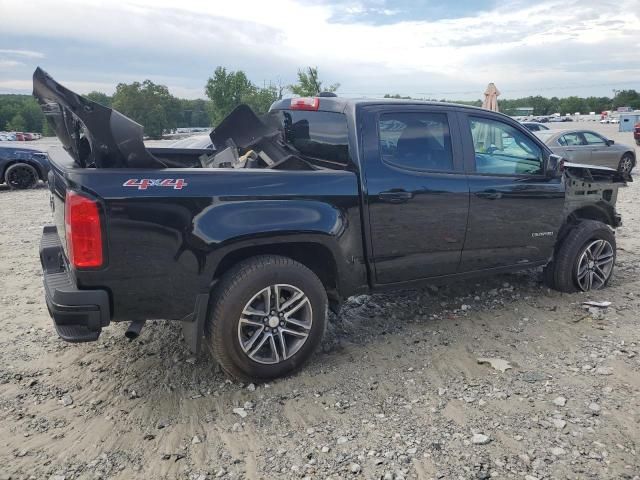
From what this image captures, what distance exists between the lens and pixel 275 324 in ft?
11.3

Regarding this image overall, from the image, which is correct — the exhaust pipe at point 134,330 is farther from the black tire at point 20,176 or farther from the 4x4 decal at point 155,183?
the black tire at point 20,176

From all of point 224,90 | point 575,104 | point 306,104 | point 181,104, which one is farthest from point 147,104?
point 306,104

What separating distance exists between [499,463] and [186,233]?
2147 millimetres

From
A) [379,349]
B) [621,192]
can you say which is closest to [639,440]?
[379,349]

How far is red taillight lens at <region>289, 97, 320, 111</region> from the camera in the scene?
4.14 metres

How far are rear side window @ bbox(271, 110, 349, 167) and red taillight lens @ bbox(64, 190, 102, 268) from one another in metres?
1.77

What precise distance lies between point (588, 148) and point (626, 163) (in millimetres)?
1865

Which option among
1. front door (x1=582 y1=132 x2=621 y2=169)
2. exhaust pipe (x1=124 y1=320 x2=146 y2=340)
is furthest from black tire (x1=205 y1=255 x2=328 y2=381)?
front door (x1=582 y1=132 x2=621 y2=169)

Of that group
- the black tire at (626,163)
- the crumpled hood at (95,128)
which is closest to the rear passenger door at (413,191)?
the crumpled hood at (95,128)

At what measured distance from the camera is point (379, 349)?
4055 millimetres

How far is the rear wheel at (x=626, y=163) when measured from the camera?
14.2m

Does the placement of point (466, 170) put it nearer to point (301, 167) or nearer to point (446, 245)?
point (446, 245)

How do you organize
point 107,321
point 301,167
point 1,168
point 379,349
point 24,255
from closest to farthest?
point 107,321 → point 301,167 → point 379,349 → point 24,255 → point 1,168

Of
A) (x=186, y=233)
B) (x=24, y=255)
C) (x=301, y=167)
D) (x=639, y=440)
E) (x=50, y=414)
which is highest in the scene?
(x=301, y=167)
